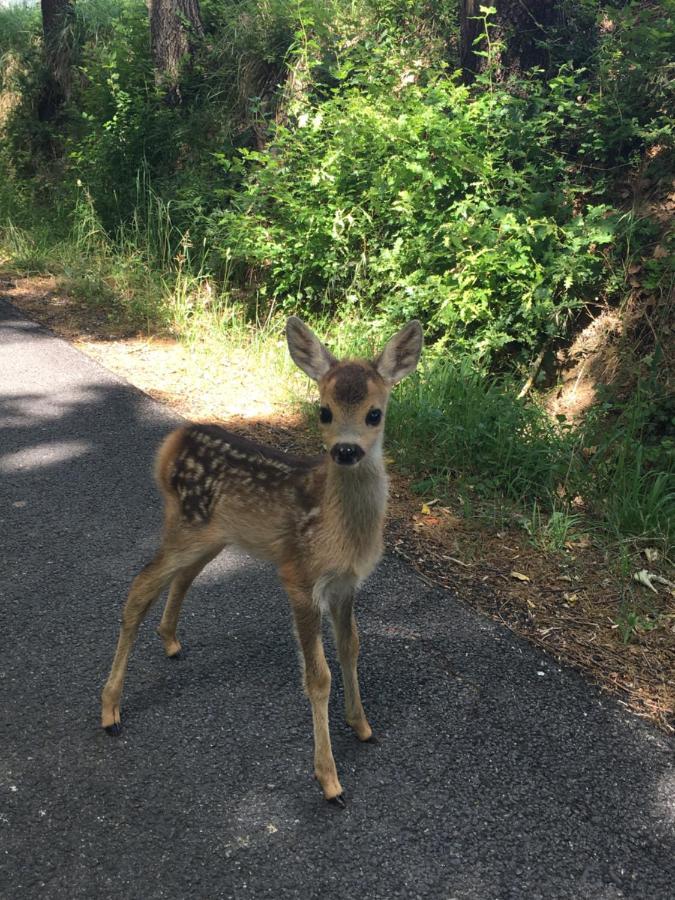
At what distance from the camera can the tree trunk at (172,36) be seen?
476 inches

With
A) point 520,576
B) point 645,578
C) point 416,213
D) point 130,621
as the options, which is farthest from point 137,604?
point 416,213

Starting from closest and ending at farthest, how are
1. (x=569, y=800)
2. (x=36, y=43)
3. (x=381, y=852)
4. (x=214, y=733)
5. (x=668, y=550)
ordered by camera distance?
(x=381, y=852)
(x=569, y=800)
(x=214, y=733)
(x=668, y=550)
(x=36, y=43)

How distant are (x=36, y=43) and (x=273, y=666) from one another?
16.6 m

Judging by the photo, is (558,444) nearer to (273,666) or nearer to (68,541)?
(273,666)

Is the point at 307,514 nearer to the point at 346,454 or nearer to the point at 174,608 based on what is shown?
the point at 346,454

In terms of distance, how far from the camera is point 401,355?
12.3 ft

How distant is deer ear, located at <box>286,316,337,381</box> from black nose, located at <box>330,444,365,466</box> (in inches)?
21.9

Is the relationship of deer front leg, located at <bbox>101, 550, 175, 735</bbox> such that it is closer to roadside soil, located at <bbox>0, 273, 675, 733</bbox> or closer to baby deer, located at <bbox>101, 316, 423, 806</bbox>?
baby deer, located at <bbox>101, 316, 423, 806</bbox>

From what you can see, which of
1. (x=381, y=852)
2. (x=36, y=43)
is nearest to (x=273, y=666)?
(x=381, y=852)

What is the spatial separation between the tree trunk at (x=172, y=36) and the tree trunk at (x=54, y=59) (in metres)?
3.93

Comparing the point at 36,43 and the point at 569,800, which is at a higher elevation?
the point at 36,43

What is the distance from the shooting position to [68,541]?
499 cm

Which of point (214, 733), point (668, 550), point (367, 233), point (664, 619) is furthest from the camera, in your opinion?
point (367, 233)

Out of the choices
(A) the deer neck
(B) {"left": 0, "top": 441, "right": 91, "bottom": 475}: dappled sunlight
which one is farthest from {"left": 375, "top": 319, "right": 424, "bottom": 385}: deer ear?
(B) {"left": 0, "top": 441, "right": 91, "bottom": 475}: dappled sunlight
